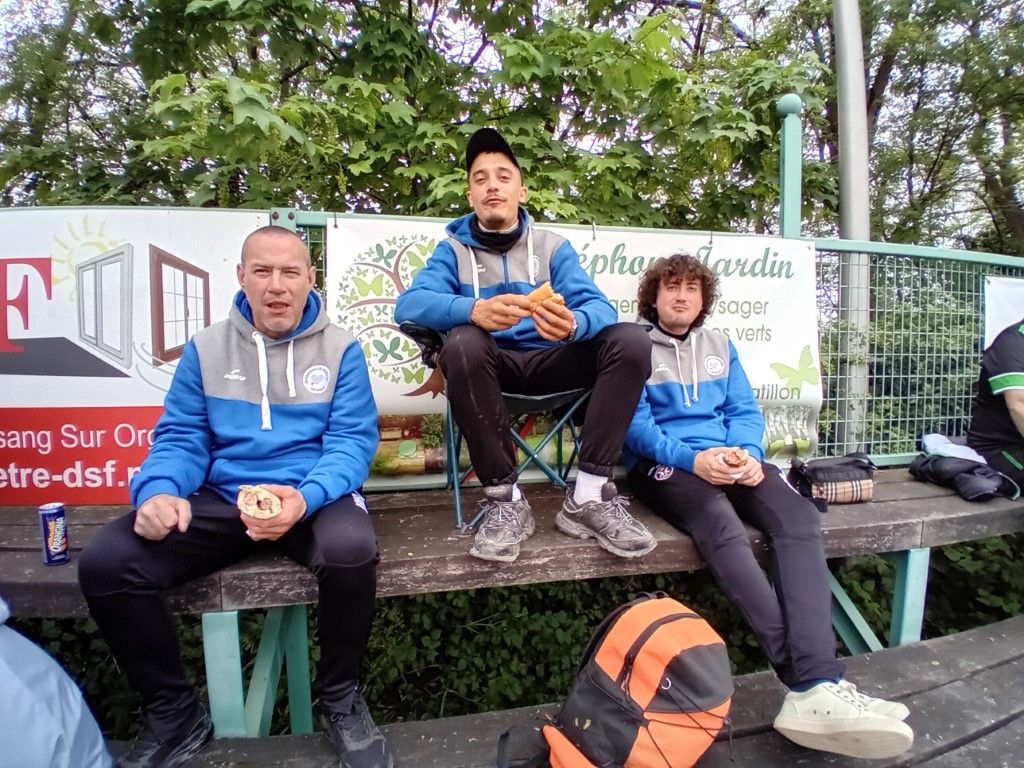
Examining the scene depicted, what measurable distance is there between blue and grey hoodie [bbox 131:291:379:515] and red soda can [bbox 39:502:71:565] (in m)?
0.36

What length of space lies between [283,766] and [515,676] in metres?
1.99

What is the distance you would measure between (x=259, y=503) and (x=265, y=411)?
1.15 feet

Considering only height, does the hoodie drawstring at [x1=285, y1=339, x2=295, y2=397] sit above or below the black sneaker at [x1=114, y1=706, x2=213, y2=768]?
above

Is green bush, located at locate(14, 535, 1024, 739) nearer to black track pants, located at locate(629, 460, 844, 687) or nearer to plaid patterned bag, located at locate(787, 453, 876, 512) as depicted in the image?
plaid patterned bag, located at locate(787, 453, 876, 512)

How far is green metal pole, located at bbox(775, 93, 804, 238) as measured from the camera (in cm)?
302

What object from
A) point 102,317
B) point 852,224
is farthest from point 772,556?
point 102,317

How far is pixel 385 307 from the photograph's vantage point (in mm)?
2523

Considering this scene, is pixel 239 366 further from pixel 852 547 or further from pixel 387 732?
pixel 852 547

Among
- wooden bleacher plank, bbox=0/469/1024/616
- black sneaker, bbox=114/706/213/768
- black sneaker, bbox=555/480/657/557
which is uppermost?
black sneaker, bbox=555/480/657/557

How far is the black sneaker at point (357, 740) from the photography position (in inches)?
56.7

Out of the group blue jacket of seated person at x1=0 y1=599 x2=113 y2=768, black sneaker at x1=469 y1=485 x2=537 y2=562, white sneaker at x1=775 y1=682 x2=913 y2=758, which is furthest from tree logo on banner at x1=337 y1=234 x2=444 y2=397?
white sneaker at x1=775 y1=682 x2=913 y2=758

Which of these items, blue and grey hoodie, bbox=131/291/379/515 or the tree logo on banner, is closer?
blue and grey hoodie, bbox=131/291/379/515

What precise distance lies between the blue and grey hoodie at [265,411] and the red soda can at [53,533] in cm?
36

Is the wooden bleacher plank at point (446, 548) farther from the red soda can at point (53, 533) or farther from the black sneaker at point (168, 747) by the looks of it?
the black sneaker at point (168, 747)
